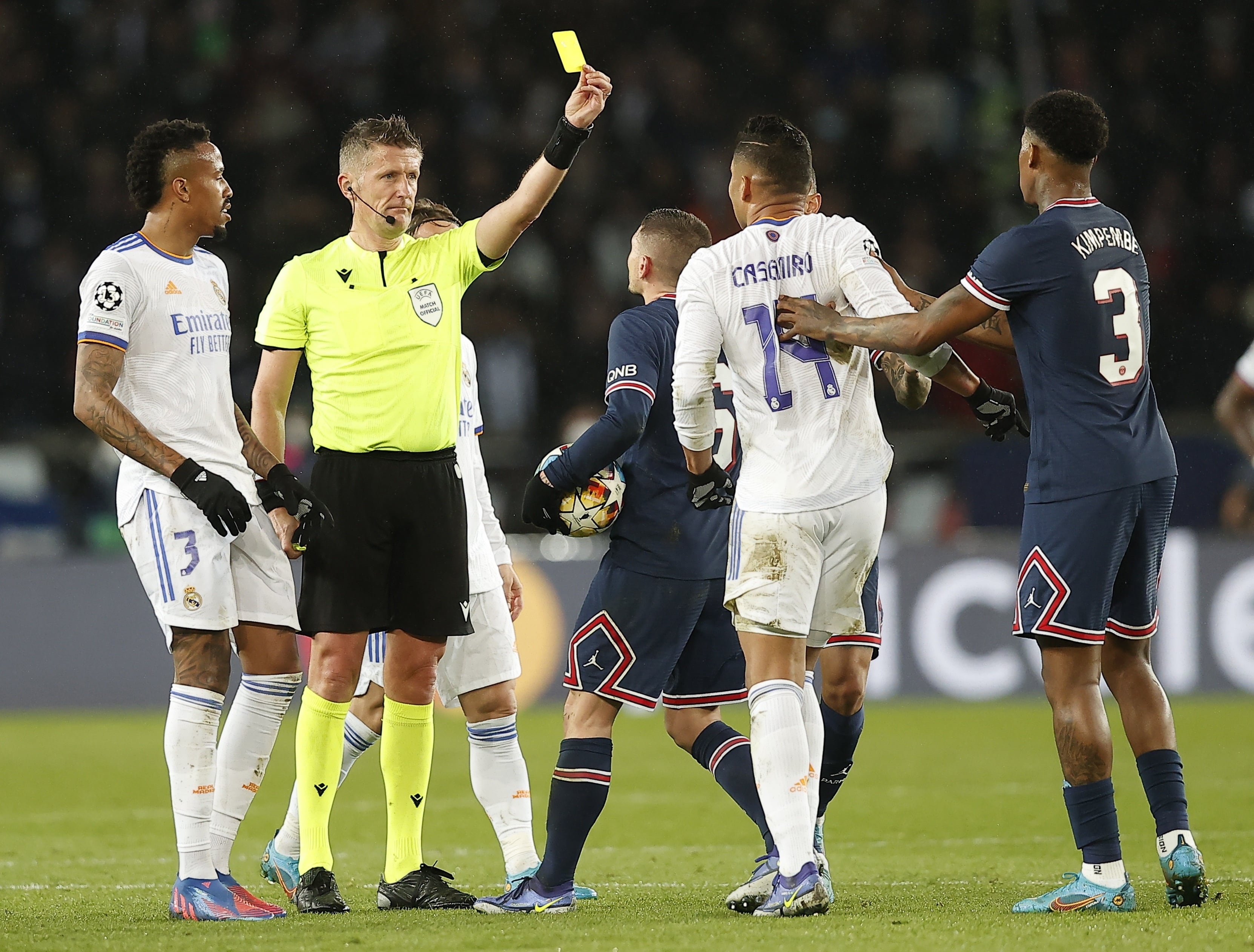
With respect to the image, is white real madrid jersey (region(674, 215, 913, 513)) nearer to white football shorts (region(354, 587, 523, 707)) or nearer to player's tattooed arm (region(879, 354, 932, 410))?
player's tattooed arm (region(879, 354, 932, 410))

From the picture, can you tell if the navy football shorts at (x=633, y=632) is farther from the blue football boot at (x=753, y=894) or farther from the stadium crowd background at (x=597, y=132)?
the stadium crowd background at (x=597, y=132)

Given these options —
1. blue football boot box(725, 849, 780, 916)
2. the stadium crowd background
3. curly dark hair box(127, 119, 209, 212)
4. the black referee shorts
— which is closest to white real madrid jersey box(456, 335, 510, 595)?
the black referee shorts

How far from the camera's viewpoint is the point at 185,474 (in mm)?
4836

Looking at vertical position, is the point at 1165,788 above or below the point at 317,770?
below

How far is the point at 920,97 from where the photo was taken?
645 inches

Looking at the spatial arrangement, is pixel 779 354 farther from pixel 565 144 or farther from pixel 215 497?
pixel 215 497

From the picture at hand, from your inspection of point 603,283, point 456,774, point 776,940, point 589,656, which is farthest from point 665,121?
point 776,940

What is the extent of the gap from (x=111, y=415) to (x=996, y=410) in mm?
2662

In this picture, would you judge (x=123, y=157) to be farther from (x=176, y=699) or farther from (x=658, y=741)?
(x=176, y=699)

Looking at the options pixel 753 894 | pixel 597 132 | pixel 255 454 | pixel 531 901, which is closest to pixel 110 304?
pixel 255 454

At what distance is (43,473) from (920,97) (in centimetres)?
912

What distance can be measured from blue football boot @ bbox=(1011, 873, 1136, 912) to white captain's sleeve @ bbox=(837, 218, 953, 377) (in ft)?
5.15

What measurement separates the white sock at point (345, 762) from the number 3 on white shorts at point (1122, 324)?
2801 mm

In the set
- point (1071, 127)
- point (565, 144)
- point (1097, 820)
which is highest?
point (565, 144)
